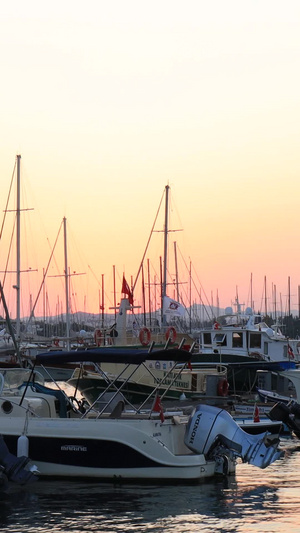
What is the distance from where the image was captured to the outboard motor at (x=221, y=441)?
59.4 ft

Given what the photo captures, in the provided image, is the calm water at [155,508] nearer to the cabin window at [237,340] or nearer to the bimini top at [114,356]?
the bimini top at [114,356]

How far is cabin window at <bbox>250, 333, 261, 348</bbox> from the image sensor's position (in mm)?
44572

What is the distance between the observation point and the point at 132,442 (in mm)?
17453

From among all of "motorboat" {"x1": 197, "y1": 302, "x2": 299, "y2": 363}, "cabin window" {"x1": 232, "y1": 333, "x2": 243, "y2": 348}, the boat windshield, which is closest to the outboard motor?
the boat windshield

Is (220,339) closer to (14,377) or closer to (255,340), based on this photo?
(255,340)

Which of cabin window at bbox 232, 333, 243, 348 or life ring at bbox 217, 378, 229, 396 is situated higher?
cabin window at bbox 232, 333, 243, 348

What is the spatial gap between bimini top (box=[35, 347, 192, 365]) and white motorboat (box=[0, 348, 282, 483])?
0.07 ft

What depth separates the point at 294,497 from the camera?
55.9ft

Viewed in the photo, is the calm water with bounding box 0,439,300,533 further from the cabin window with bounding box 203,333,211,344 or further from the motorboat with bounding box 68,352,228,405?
the cabin window with bounding box 203,333,211,344

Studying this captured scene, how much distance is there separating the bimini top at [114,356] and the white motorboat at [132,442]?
21 mm

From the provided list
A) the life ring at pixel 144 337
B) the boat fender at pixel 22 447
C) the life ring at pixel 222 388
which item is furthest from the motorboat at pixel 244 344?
the boat fender at pixel 22 447

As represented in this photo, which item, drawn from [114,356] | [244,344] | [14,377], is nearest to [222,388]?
[14,377]

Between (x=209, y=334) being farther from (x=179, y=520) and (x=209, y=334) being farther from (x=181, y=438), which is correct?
(x=179, y=520)

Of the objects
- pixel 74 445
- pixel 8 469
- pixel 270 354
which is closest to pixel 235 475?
pixel 74 445
